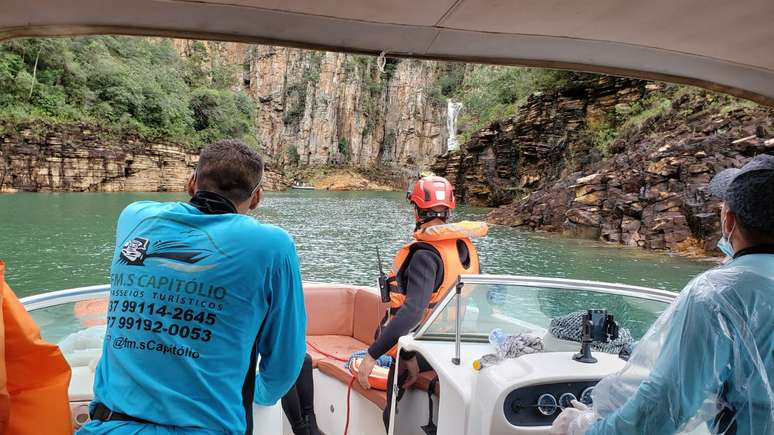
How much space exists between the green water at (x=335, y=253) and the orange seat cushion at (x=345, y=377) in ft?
39.3

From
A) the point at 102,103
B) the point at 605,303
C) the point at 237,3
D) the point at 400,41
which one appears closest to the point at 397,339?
the point at 605,303

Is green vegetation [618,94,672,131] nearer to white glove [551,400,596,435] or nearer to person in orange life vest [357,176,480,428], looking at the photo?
person in orange life vest [357,176,480,428]

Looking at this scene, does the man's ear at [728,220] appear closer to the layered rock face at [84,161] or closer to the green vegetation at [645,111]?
the green vegetation at [645,111]

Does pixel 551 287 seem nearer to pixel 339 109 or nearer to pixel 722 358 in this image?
pixel 722 358

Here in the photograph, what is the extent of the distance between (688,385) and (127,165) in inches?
1924

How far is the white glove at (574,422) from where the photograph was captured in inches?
51.0

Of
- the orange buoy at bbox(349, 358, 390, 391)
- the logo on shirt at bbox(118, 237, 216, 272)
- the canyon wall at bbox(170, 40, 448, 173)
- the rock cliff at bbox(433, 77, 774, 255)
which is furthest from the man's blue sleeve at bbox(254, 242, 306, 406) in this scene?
the canyon wall at bbox(170, 40, 448, 173)

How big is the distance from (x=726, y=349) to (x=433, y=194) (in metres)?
1.68

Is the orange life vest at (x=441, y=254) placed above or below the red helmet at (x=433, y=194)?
below

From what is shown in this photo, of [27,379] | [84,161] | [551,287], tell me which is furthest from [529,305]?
[84,161]

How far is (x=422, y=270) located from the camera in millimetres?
2453

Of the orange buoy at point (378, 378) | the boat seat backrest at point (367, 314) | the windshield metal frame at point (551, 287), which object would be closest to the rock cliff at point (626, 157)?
the boat seat backrest at point (367, 314)

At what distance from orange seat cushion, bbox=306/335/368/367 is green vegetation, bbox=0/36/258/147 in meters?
43.6

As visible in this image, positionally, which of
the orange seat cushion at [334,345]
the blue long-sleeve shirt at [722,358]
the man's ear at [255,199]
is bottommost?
the orange seat cushion at [334,345]
